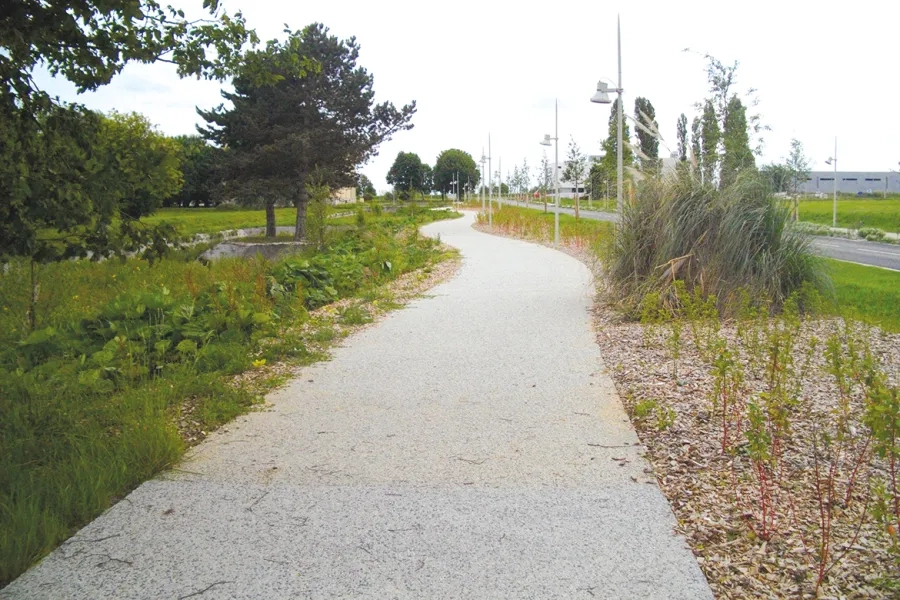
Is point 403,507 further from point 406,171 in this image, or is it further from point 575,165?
point 406,171

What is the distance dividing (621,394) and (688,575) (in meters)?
2.93

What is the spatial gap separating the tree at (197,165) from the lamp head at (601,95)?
8501 millimetres

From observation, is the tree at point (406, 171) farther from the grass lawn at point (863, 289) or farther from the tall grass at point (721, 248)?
the tall grass at point (721, 248)

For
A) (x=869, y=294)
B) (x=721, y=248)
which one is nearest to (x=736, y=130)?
(x=869, y=294)

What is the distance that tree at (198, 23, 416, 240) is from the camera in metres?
30.7

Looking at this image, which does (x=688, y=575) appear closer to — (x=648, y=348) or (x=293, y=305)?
(x=648, y=348)

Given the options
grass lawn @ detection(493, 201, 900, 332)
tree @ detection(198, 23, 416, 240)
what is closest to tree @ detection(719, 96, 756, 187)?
grass lawn @ detection(493, 201, 900, 332)

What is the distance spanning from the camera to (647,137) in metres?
26.9

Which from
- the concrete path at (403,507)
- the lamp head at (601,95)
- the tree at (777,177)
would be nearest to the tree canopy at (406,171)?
the lamp head at (601,95)

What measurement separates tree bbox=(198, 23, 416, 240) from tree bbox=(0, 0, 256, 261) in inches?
1005

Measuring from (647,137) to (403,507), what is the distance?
82.8ft

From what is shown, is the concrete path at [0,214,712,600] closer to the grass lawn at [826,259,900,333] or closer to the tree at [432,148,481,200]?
the grass lawn at [826,259,900,333]

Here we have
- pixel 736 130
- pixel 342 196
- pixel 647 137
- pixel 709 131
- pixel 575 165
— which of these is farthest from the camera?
pixel 342 196

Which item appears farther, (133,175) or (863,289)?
(863,289)
